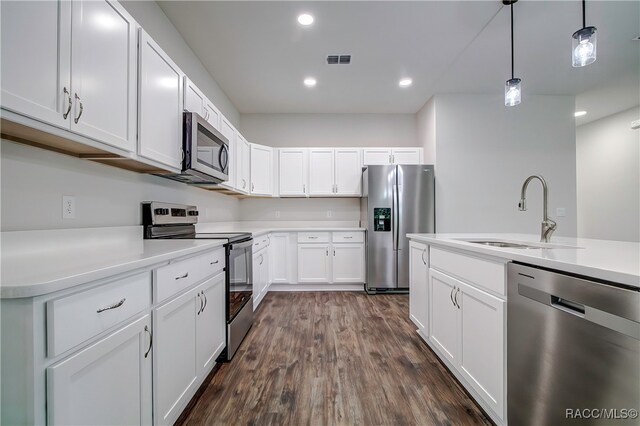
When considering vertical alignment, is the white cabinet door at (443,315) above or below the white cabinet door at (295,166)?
below

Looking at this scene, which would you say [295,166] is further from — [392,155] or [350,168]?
[392,155]

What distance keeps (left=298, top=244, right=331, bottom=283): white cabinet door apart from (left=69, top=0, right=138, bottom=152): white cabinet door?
2.77 meters

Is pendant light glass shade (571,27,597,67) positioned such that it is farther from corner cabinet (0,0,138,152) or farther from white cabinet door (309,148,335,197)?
white cabinet door (309,148,335,197)

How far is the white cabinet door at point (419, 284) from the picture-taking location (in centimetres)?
221

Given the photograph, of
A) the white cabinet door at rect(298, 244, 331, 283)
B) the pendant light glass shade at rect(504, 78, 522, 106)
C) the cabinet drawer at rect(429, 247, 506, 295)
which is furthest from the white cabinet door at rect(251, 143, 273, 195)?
the pendant light glass shade at rect(504, 78, 522, 106)

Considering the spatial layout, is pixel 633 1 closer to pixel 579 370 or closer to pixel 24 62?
pixel 579 370

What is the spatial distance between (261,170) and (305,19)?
213 cm

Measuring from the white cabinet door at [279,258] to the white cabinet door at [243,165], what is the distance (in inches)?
33.5

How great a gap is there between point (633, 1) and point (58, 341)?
14.0 ft

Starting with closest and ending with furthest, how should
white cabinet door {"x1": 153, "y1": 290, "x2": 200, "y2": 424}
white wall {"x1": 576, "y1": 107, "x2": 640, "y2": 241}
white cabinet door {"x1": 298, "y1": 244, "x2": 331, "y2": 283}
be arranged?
white cabinet door {"x1": 153, "y1": 290, "x2": 200, "y2": 424}
white cabinet door {"x1": 298, "y1": 244, "x2": 331, "y2": 283}
white wall {"x1": 576, "y1": 107, "x2": 640, "y2": 241}

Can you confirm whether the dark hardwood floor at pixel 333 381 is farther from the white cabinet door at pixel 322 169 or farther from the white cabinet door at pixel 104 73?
the white cabinet door at pixel 322 169

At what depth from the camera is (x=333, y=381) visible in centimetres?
177

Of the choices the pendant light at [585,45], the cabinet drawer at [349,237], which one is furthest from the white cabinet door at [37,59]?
the cabinet drawer at [349,237]

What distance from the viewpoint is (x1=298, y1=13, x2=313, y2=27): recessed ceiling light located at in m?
2.32
